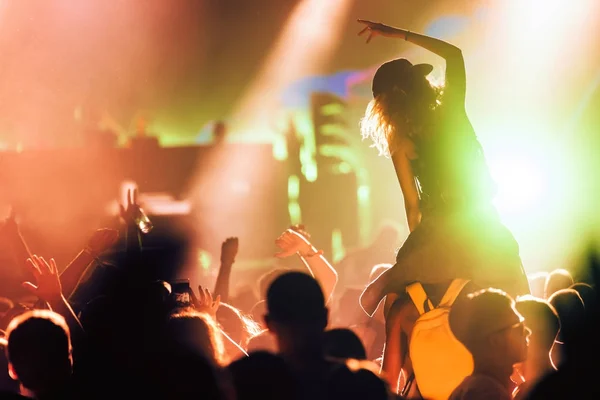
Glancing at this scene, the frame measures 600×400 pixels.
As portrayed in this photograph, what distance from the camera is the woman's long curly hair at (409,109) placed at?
3.34m

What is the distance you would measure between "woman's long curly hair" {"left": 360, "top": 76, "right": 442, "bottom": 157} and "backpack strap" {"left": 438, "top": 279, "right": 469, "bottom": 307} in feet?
2.24

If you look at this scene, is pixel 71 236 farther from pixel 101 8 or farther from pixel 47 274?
pixel 47 274

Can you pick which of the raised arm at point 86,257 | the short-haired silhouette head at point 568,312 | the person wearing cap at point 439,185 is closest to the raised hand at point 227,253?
the raised arm at point 86,257

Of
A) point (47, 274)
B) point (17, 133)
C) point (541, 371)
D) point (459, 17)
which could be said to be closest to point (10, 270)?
point (47, 274)

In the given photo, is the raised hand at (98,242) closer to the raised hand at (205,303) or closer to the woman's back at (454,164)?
the raised hand at (205,303)

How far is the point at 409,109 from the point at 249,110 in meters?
12.7

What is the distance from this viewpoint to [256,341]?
331 centimetres

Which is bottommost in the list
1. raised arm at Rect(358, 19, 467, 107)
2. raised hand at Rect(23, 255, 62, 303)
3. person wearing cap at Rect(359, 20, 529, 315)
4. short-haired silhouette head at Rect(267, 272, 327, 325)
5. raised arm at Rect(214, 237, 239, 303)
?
raised arm at Rect(214, 237, 239, 303)

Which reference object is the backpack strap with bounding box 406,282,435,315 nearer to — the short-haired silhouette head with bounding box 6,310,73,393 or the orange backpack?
the orange backpack

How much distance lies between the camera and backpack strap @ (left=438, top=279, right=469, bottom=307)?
3.06m

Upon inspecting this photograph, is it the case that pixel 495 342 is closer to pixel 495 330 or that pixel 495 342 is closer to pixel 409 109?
pixel 495 330

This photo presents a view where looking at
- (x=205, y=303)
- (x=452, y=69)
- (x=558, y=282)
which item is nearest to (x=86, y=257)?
(x=205, y=303)

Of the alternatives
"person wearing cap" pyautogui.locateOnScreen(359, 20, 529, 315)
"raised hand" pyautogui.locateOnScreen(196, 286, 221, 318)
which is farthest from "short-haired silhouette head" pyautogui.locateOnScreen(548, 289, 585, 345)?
"raised hand" pyautogui.locateOnScreen(196, 286, 221, 318)

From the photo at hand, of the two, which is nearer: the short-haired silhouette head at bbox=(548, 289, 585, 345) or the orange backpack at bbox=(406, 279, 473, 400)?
the orange backpack at bbox=(406, 279, 473, 400)
